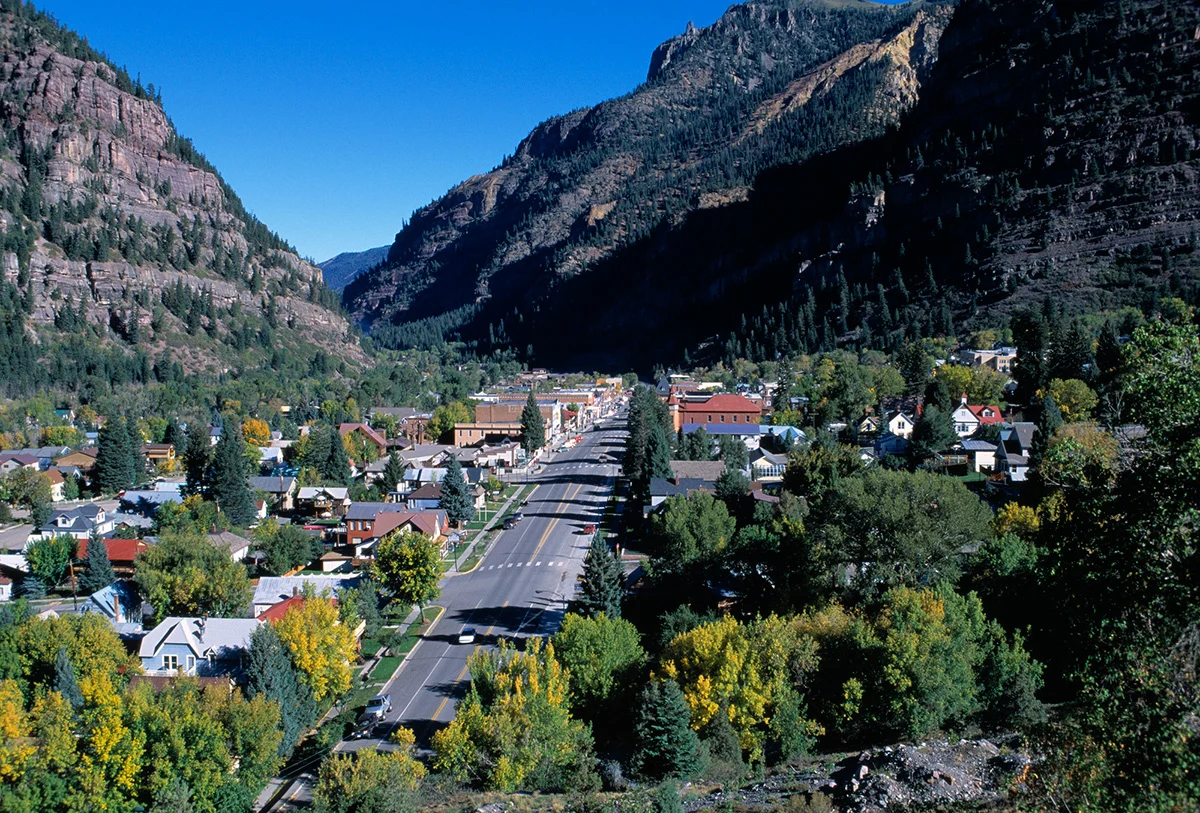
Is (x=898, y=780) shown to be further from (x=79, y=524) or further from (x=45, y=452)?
(x=45, y=452)

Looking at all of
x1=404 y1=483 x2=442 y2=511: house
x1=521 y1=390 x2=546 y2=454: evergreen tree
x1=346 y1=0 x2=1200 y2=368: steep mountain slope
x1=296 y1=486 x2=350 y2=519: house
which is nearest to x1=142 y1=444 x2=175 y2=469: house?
x1=296 y1=486 x2=350 y2=519: house

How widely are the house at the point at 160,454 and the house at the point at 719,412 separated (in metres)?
45.0

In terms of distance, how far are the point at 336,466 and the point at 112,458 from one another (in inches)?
693

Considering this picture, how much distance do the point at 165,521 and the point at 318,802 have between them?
3305 centimetres

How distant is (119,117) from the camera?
497 feet

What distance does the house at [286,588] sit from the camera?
115 feet

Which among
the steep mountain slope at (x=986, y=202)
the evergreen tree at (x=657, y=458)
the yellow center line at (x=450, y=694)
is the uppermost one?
the steep mountain slope at (x=986, y=202)

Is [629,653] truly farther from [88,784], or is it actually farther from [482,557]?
[482,557]

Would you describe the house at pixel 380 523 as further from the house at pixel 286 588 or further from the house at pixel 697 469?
the house at pixel 697 469

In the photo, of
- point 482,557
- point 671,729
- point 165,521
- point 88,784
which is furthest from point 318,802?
point 165,521

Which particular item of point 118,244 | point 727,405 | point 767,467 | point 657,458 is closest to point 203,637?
point 657,458

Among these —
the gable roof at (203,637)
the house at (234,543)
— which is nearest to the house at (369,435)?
the house at (234,543)

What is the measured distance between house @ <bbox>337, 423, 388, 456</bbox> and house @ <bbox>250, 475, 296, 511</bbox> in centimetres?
1518

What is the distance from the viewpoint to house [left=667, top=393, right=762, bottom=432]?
7475cm
